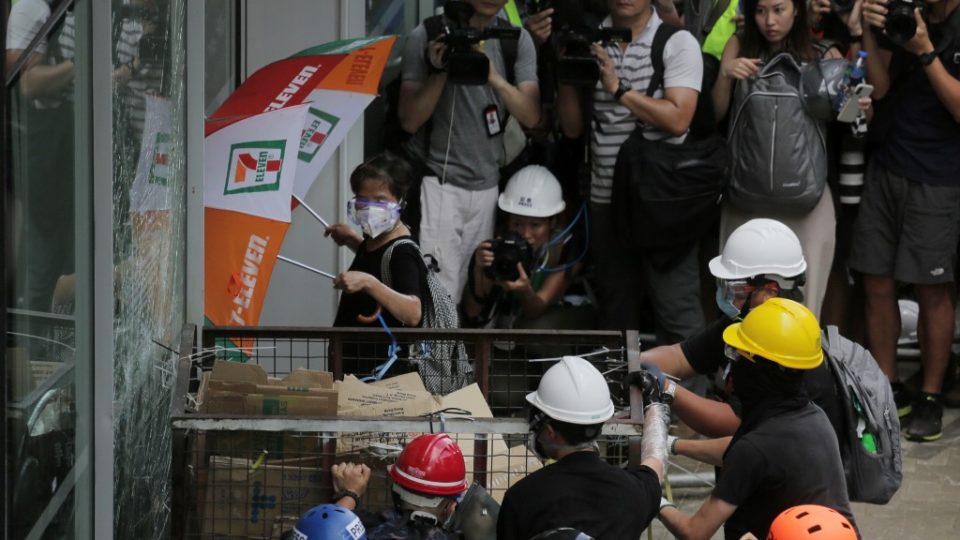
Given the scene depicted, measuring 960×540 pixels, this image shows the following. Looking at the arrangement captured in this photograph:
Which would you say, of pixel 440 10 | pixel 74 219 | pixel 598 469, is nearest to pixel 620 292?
pixel 440 10

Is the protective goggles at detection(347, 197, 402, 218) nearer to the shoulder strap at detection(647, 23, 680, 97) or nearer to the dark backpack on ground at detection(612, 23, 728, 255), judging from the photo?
the dark backpack on ground at detection(612, 23, 728, 255)

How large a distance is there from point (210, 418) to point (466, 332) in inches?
46.9

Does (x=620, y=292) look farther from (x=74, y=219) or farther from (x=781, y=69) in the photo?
(x=74, y=219)

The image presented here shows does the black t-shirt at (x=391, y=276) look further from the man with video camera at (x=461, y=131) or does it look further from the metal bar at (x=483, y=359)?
the man with video camera at (x=461, y=131)

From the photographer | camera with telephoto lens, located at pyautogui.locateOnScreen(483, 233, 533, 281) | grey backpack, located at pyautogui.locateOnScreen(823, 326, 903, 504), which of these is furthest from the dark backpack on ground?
grey backpack, located at pyautogui.locateOnScreen(823, 326, 903, 504)

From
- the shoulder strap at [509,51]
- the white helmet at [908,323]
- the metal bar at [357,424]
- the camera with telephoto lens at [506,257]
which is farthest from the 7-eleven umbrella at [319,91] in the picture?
the white helmet at [908,323]

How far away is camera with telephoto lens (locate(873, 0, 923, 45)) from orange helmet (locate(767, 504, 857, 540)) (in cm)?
391

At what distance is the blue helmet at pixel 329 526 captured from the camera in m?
3.96

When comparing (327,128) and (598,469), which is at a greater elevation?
(327,128)

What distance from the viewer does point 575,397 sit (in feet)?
14.5

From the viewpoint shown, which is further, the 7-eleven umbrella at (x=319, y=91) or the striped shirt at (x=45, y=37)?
the 7-eleven umbrella at (x=319, y=91)

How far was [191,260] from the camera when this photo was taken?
224 inches

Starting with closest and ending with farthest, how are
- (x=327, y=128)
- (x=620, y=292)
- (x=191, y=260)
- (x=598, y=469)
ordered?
(x=598, y=469) < (x=191, y=260) < (x=327, y=128) < (x=620, y=292)

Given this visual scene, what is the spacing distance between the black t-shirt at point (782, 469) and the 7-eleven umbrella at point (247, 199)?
2013mm
